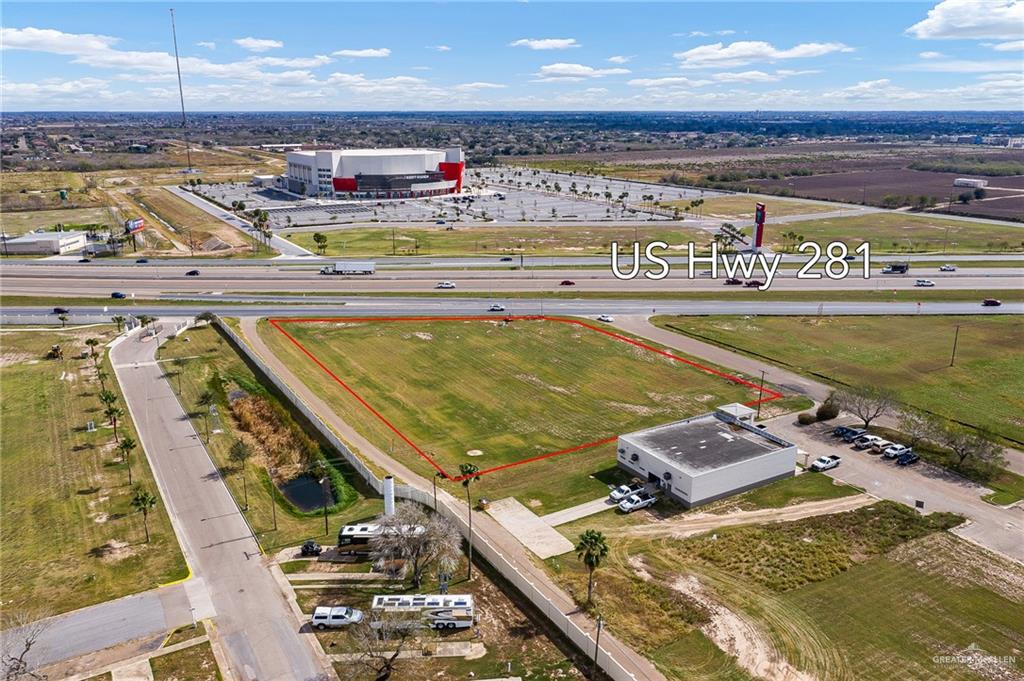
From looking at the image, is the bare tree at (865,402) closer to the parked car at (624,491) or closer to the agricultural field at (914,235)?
the parked car at (624,491)

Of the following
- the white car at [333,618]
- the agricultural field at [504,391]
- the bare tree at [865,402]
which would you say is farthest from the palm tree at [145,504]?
the bare tree at [865,402]

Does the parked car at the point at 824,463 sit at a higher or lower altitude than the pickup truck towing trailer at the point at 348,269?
lower

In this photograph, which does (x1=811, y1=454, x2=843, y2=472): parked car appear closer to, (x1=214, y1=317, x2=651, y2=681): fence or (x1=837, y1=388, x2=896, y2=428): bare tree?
(x1=837, y1=388, x2=896, y2=428): bare tree

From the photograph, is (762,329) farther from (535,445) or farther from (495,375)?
(535,445)

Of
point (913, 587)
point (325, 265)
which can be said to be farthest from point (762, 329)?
point (325, 265)

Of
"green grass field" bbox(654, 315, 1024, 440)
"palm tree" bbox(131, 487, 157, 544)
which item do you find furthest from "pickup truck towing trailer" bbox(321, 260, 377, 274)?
"palm tree" bbox(131, 487, 157, 544)

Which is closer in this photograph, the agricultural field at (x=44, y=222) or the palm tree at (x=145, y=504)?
the palm tree at (x=145, y=504)
